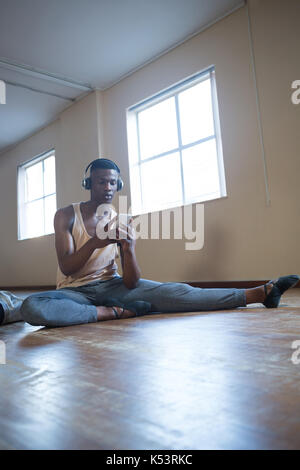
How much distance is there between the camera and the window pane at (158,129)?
4.29m

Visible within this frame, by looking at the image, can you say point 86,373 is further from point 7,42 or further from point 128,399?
point 7,42

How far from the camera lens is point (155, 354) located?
103cm

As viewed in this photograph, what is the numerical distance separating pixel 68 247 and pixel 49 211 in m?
4.60

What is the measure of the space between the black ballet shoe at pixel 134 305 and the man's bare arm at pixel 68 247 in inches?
8.5

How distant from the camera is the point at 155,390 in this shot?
727 millimetres

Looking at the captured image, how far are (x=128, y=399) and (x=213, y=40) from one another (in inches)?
154

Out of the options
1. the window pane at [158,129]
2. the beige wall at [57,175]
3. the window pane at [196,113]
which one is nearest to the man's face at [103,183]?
the window pane at [196,113]

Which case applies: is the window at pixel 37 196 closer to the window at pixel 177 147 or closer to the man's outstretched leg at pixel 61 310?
the window at pixel 177 147

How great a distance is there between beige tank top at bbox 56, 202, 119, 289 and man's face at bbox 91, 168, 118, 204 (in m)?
0.14

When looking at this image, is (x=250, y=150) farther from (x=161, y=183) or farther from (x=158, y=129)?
(x=158, y=129)

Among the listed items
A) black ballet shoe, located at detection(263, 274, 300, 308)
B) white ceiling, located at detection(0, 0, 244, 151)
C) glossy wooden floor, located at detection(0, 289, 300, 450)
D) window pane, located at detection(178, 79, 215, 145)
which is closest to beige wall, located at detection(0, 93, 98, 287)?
white ceiling, located at detection(0, 0, 244, 151)

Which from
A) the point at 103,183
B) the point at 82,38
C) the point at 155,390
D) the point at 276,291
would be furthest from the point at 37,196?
the point at 155,390

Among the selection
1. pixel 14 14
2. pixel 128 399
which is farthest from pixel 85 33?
pixel 128 399

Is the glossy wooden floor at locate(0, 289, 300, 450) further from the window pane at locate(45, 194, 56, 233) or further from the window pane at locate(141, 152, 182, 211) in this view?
the window pane at locate(45, 194, 56, 233)
